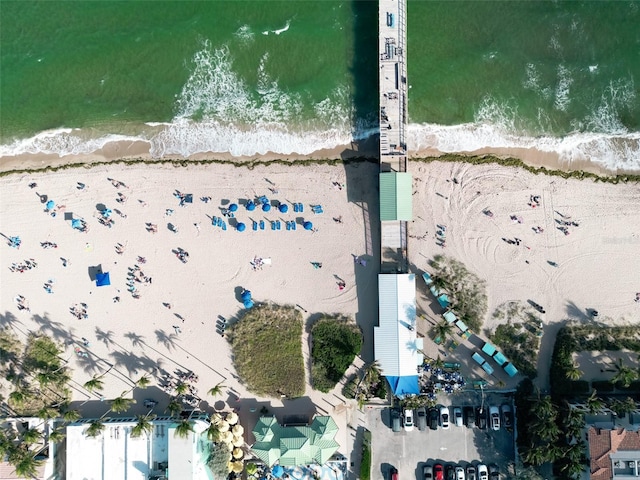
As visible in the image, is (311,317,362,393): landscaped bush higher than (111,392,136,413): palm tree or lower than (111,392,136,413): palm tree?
higher

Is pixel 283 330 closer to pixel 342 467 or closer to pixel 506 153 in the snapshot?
pixel 342 467

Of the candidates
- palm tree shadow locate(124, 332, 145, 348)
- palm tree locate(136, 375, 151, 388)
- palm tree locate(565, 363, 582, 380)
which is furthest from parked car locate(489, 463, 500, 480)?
palm tree shadow locate(124, 332, 145, 348)

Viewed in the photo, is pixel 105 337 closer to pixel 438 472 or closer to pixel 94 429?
pixel 94 429

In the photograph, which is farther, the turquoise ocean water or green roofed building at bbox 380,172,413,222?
the turquoise ocean water

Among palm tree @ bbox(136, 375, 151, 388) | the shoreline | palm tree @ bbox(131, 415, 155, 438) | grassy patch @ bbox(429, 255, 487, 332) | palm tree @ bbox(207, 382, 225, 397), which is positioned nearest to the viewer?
palm tree @ bbox(131, 415, 155, 438)

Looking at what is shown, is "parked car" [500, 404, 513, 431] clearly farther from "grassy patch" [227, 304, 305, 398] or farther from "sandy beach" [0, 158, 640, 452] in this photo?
"grassy patch" [227, 304, 305, 398]

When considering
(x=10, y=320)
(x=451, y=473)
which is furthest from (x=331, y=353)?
(x=10, y=320)
